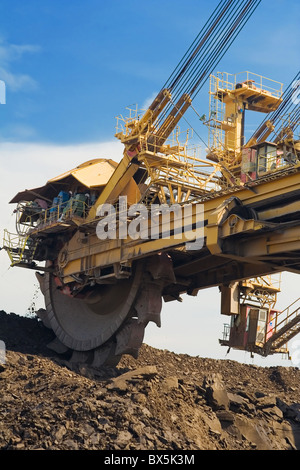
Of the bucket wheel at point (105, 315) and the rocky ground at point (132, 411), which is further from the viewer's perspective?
the bucket wheel at point (105, 315)

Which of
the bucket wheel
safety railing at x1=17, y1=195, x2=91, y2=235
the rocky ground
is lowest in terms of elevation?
the rocky ground

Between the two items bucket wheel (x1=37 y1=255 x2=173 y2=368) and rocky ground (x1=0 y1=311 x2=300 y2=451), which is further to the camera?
bucket wheel (x1=37 y1=255 x2=173 y2=368)

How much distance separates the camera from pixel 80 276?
988 inches

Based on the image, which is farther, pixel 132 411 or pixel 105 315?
pixel 105 315

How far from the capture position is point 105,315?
999 inches

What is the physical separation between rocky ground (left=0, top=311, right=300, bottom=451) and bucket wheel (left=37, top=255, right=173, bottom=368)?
0.91 meters

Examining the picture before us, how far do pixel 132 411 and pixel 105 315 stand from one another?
8.18 meters

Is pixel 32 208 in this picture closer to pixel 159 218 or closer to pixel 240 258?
pixel 159 218

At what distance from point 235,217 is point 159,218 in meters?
2.67

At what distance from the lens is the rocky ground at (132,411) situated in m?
16.3

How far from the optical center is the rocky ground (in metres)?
16.3

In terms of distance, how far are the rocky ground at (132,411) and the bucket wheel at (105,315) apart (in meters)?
0.91

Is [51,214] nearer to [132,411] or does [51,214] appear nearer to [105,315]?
[105,315]

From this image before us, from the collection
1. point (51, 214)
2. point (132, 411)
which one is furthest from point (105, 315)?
point (132, 411)
